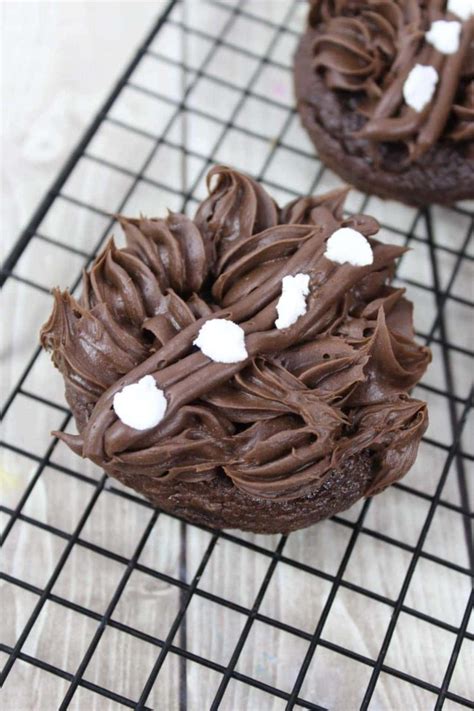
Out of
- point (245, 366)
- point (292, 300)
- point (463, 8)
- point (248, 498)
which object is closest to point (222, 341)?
point (245, 366)

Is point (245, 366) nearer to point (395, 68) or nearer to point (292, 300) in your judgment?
point (292, 300)

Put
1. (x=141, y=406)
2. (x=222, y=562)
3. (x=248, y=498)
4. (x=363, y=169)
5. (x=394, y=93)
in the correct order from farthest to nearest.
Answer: (x=363, y=169)
(x=394, y=93)
(x=222, y=562)
(x=248, y=498)
(x=141, y=406)

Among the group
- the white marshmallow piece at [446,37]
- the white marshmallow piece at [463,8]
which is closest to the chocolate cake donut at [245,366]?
the white marshmallow piece at [446,37]

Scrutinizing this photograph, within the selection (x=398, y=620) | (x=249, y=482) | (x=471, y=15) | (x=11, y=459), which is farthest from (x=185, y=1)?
(x=398, y=620)

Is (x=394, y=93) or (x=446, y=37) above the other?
(x=446, y=37)

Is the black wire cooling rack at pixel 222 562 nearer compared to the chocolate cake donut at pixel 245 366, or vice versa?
the chocolate cake donut at pixel 245 366

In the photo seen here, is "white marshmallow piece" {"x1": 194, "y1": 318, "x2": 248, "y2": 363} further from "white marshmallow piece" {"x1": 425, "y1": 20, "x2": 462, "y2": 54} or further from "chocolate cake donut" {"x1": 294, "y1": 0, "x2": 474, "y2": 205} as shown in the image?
"white marshmallow piece" {"x1": 425, "y1": 20, "x2": 462, "y2": 54}

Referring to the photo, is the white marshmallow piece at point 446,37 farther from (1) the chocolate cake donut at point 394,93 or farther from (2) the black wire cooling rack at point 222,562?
(2) the black wire cooling rack at point 222,562
